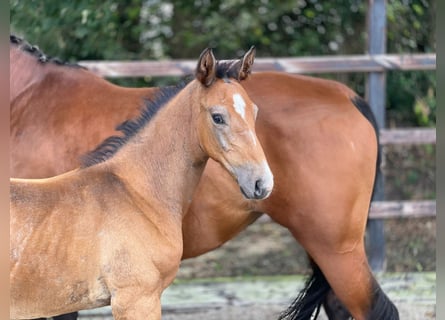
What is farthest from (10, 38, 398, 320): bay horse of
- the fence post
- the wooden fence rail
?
the fence post

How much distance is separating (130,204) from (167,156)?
10.3 inches

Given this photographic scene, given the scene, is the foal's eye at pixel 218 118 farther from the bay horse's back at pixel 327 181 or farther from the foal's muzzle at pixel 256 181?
the bay horse's back at pixel 327 181

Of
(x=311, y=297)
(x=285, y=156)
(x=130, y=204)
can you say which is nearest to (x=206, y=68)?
(x=130, y=204)

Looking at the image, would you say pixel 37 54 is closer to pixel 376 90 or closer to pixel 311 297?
pixel 311 297

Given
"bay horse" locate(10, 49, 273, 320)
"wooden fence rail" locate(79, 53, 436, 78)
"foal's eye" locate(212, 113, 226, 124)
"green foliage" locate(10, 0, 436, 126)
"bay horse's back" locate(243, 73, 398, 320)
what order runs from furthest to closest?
"green foliage" locate(10, 0, 436, 126) < "wooden fence rail" locate(79, 53, 436, 78) < "bay horse's back" locate(243, 73, 398, 320) < "foal's eye" locate(212, 113, 226, 124) < "bay horse" locate(10, 49, 273, 320)

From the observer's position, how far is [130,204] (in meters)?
2.60

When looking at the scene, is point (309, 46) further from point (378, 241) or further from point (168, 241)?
point (168, 241)

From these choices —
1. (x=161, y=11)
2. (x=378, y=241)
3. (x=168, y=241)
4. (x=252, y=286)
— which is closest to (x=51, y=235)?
(x=168, y=241)

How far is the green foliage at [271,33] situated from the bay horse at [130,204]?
3521 millimetres

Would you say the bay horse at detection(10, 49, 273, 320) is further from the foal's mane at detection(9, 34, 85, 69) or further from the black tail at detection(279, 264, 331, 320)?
the black tail at detection(279, 264, 331, 320)

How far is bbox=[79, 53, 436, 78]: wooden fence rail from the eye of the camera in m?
5.14

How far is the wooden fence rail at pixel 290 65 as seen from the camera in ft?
16.9

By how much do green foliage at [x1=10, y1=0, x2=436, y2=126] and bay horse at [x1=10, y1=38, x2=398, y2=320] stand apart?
2640 millimetres

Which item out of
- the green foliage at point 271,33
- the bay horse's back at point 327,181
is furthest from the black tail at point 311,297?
the green foliage at point 271,33
